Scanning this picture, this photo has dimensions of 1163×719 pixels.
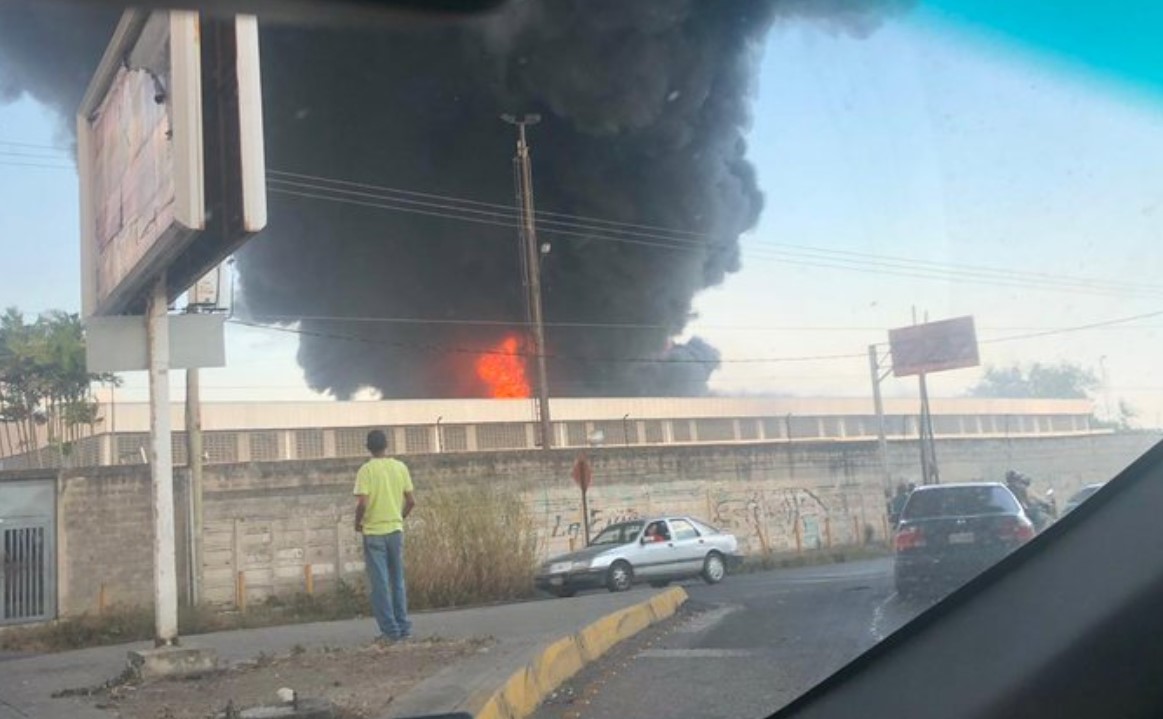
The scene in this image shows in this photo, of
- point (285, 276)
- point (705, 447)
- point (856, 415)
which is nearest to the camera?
point (856, 415)

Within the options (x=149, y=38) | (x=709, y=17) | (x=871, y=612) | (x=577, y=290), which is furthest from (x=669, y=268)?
(x=871, y=612)

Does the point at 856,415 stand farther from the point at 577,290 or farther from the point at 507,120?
the point at 577,290

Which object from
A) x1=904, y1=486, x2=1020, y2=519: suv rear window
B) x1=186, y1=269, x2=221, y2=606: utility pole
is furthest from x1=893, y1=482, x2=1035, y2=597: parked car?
x1=186, y1=269, x2=221, y2=606: utility pole

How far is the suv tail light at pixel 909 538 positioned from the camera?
4363mm

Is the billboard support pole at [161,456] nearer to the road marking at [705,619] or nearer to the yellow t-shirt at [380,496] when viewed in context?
the yellow t-shirt at [380,496]

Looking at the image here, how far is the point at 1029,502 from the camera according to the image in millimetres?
4039

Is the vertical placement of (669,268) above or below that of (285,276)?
below

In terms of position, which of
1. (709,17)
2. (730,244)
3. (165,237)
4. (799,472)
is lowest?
(799,472)

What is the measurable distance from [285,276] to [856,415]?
1748cm

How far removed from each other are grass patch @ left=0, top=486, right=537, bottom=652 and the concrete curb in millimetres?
2402

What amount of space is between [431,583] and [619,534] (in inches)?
92.3

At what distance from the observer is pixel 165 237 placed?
6.03m

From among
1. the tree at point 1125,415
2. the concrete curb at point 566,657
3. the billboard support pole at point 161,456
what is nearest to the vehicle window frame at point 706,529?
the concrete curb at point 566,657

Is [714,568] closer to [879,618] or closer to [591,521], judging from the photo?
[591,521]
